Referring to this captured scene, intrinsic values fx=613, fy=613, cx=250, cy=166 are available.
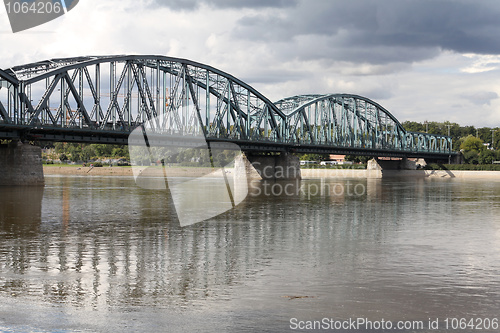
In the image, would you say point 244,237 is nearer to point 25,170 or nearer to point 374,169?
point 25,170

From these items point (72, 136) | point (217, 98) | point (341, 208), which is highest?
point (217, 98)

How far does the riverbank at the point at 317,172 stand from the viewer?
436 feet

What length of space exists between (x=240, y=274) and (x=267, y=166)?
97.1 m

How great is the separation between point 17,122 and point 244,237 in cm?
5078

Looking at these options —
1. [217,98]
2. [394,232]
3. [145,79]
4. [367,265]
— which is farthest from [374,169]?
[367,265]

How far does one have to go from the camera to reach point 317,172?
146875 mm

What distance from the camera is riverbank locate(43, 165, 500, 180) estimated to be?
133 meters

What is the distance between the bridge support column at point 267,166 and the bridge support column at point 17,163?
157ft

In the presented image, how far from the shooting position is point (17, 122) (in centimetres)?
6931

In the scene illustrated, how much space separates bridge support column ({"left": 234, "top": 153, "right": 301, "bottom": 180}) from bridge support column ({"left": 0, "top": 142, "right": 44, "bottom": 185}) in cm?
4799
